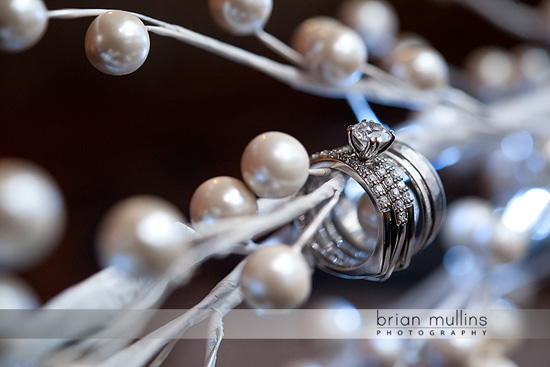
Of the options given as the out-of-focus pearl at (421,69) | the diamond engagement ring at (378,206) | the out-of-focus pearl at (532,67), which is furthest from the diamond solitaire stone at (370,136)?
the out-of-focus pearl at (532,67)

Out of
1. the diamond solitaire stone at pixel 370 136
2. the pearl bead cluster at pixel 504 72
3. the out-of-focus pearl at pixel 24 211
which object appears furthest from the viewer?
the pearl bead cluster at pixel 504 72

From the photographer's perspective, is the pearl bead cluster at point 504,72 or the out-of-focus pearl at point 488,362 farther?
the pearl bead cluster at point 504,72

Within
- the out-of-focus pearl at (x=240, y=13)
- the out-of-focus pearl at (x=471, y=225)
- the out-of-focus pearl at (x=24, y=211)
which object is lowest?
the out-of-focus pearl at (x=24, y=211)

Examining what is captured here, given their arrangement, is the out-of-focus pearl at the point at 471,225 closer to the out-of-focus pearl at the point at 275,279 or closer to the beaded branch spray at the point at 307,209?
the beaded branch spray at the point at 307,209

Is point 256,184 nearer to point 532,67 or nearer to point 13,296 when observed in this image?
point 13,296

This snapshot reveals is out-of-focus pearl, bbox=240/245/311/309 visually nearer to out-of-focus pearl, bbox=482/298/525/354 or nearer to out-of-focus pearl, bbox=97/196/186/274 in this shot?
out-of-focus pearl, bbox=97/196/186/274

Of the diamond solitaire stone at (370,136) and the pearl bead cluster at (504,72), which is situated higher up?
the pearl bead cluster at (504,72)
